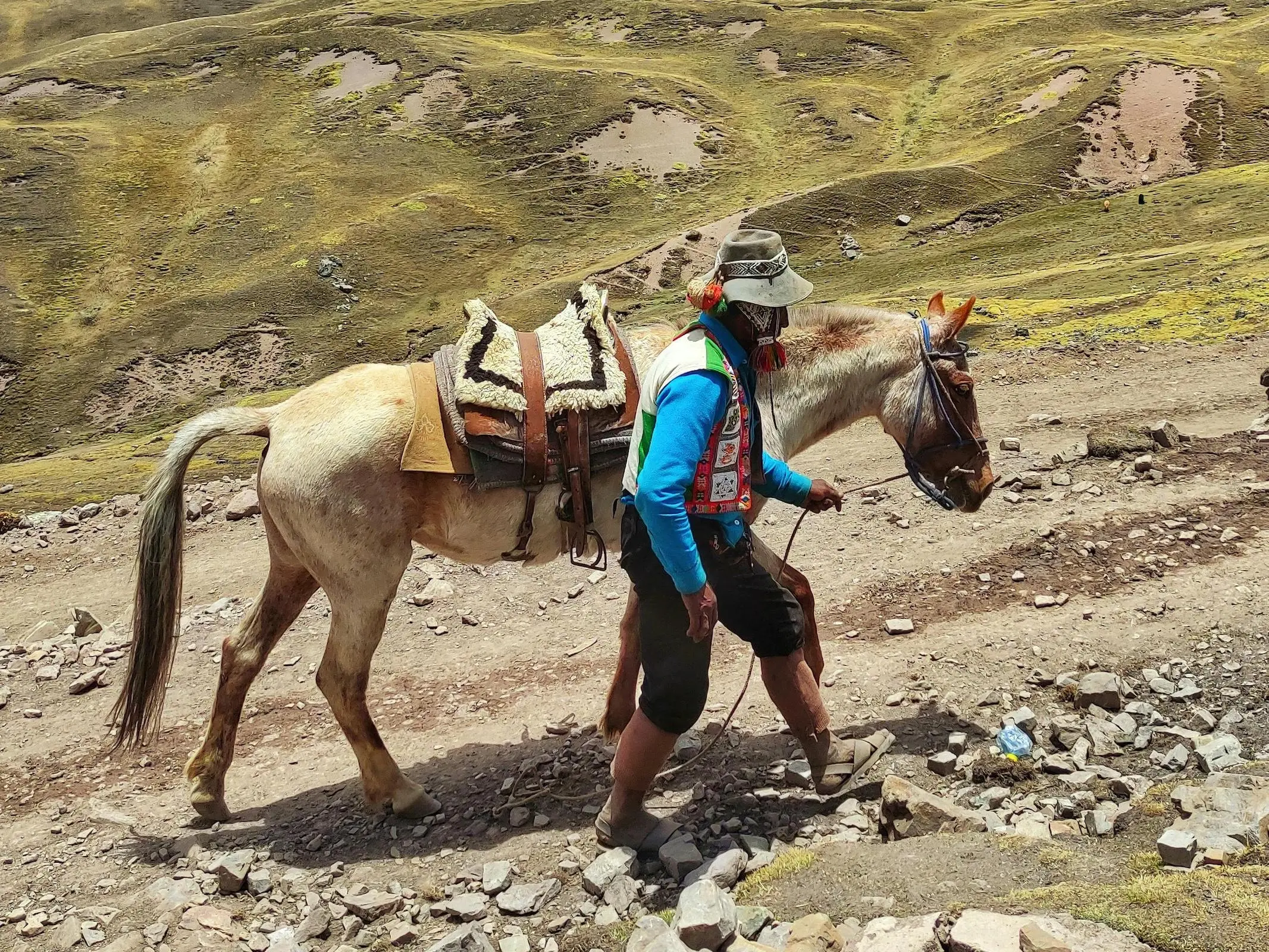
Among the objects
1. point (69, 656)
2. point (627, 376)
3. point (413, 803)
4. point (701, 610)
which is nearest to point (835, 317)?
point (627, 376)

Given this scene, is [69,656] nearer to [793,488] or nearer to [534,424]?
[534,424]

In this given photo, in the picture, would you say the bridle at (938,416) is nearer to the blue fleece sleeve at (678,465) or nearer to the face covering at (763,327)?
the face covering at (763,327)

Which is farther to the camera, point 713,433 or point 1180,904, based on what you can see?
point 713,433

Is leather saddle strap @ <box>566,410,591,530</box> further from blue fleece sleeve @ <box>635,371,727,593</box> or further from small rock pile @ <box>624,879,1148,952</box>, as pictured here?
small rock pile @ <box>624,879,1148,952</box>

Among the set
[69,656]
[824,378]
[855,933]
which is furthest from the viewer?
[69,656]

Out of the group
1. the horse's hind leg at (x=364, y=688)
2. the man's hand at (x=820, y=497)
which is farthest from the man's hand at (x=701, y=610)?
the horse's hind leg at (x=364, y=688)

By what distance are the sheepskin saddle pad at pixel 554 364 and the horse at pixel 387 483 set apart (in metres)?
0.29

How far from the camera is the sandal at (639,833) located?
5277mm

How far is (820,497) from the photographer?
17.7 feet

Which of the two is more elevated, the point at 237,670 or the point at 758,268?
the point at 758,268

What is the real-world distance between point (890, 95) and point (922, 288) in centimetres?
3718

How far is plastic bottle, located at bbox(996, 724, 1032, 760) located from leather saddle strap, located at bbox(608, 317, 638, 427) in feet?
9.81

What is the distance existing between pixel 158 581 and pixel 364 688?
65.5 inches

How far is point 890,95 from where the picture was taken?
56.9 m
